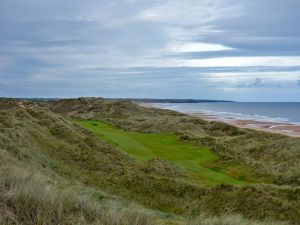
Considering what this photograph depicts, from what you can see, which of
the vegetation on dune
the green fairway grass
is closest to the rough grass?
the vegetation on dune

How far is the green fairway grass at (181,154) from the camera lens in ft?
69.1

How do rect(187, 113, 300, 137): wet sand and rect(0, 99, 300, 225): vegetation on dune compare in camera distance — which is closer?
rect(0, 99, 300, 225): vegetation on dune

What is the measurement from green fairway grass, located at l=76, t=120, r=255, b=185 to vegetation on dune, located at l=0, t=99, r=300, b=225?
0.41 meters

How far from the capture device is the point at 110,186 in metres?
16.9

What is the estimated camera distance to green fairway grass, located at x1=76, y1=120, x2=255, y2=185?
2106cm

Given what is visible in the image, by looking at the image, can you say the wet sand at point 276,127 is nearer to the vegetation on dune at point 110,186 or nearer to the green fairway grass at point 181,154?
the green fairway grass at point 181,154

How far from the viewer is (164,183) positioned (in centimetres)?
1791

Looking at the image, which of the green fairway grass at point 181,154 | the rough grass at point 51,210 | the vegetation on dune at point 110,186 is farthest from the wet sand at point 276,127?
the rough grass at point 51,210

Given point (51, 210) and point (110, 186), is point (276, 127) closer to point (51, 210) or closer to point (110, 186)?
point (110, 186)

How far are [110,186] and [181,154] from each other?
1061cm

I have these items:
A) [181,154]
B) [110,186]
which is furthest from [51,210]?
[181,154]

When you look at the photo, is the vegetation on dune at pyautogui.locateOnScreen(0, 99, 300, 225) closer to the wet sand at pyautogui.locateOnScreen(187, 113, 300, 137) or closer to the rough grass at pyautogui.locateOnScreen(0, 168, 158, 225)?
the rough grass at pyautogui.locateOnScreen(0, 168, 158, 225)

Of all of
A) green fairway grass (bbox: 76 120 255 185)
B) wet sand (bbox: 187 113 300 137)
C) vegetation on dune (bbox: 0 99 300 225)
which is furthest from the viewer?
wet sand (bbox: 187 113 300 137)

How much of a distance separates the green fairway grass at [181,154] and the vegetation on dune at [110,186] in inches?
16.2
